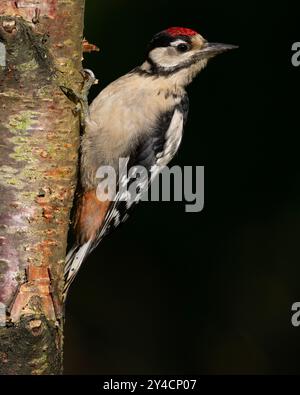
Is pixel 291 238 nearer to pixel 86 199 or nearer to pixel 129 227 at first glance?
pixel 129 227

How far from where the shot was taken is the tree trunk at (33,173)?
91.4 inches

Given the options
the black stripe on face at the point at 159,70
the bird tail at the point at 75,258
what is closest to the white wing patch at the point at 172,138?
the black stripe on face at the point at 159,70

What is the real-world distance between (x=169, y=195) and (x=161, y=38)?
4.67 ft

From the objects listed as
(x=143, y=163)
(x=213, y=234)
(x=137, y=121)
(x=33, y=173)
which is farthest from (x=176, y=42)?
(x=213, y=234)

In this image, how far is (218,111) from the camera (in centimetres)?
466

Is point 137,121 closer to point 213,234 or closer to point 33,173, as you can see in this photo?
point 33,173

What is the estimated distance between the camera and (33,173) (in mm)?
2387

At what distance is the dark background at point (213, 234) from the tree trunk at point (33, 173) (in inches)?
82.3

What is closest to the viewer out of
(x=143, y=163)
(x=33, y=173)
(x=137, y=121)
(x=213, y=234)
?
(x=33, y=173)

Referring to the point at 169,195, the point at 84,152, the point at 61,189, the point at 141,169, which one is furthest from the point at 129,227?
the point at 61,189

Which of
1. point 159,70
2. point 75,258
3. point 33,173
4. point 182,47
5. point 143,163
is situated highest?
point 182,47

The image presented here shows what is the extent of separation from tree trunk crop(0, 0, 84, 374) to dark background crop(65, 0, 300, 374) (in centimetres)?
209

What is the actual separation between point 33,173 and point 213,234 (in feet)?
8.07

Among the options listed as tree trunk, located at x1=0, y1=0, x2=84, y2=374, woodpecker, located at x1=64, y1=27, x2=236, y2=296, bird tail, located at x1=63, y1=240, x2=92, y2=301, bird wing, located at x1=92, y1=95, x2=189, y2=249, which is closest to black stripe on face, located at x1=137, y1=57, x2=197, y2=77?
woodpecker, located at x1=64, y1=27, x2=236, y2=296
